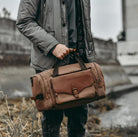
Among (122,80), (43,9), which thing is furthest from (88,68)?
(122,80)

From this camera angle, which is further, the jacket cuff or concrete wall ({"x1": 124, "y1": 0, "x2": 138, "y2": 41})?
concrete wall ({"x1": 124, "y1": 0, "x2": 138, "y2": 41})

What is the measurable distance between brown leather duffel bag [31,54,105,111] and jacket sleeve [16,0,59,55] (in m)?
0.19

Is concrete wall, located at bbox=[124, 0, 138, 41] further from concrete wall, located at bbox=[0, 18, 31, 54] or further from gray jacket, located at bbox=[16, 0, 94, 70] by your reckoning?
gray jacket, located at bbox=[16, 0, 94, 70]

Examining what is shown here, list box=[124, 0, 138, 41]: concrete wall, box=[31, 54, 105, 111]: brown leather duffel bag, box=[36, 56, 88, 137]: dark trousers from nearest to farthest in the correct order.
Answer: box=[31, 54, 105, 111]: brown leather duffel bag, box=[36, 56, 88, 137]: dark trousers, box=[124, 0, 138, 41]: concrete wall

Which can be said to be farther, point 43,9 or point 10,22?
point 10,22

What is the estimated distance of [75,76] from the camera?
189 centimetres

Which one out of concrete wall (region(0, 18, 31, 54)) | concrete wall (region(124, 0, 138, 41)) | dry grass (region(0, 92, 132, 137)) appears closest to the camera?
dry grass (region(0, 92, 132, 137))

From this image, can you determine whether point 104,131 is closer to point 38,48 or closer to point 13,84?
point 13,84

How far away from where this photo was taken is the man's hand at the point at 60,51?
1862mm

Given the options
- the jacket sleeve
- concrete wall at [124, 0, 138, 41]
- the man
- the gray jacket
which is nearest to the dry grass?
the man

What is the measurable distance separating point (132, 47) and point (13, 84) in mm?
8531

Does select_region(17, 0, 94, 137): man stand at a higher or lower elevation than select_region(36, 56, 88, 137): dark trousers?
higher

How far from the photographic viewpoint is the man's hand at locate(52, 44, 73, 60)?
1.86 metres

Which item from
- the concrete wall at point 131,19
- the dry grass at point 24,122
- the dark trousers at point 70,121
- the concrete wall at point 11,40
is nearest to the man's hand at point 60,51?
the dark trousers at point 70,121
